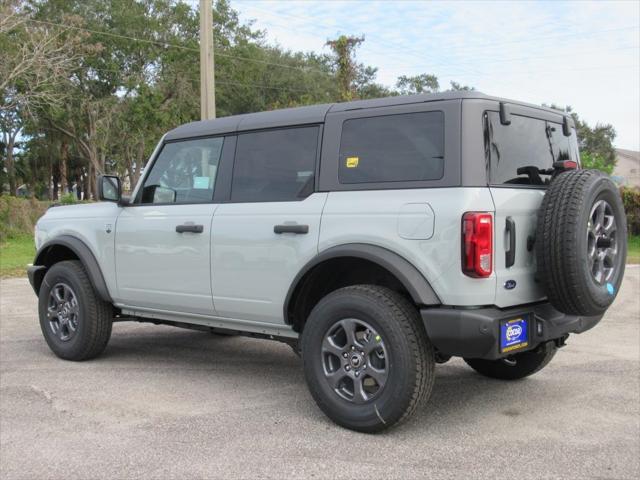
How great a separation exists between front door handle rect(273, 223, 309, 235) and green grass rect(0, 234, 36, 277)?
10.2 metres

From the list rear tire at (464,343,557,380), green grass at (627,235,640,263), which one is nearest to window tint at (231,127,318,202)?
rear tire at (464,343,557,380)

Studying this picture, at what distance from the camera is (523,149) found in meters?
4.34

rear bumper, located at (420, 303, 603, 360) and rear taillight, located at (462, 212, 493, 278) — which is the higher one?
rear taillight, located at (462, 212, 493, 278)

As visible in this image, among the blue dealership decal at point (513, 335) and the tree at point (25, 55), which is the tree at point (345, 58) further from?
the blue dealership decal at point (513, 335)

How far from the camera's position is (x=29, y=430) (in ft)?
14.0

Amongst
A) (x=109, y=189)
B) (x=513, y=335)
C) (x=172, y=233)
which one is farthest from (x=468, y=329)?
(x=109, y=189)

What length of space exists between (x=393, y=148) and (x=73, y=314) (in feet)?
11.2

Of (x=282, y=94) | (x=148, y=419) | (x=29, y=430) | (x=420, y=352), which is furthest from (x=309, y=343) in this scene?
(x=282, y=94)

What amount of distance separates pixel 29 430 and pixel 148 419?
2.31 ft

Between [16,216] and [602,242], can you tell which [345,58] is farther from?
[602,242]

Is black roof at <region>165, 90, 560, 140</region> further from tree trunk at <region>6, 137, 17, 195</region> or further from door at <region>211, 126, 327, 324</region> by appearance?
tree trunk at <region>6, 137, 17, 195</region>

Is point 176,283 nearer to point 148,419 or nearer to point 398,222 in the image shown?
point 148,419

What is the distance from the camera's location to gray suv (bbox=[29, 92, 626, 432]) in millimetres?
3898

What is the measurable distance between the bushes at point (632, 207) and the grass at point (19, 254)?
336mm
